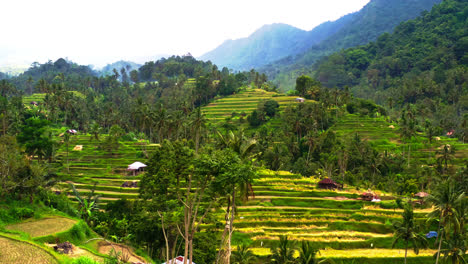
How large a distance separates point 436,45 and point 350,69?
42.3 m

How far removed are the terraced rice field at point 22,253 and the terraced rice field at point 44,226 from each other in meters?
5.83

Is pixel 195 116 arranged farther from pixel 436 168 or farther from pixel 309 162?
pixel 436 168

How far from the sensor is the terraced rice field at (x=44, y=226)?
26.5 m

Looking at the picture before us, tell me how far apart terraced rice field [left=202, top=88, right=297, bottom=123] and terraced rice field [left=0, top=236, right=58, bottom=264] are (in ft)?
253

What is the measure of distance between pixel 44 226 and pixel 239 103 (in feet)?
290

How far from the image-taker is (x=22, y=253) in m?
19.1

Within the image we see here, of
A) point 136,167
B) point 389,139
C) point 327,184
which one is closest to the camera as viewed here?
point 327,184

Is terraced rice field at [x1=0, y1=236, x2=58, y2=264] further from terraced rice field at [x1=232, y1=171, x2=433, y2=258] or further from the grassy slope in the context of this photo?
the grassy slope

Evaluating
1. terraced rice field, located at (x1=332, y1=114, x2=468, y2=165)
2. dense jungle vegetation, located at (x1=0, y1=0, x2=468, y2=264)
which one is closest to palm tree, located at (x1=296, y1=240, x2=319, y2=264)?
dense jungle vegetation, located at (x1=0, y1=0, x2=468, y2=264)

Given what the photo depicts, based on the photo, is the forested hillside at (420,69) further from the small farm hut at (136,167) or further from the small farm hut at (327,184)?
the small farm hut at (136,167)

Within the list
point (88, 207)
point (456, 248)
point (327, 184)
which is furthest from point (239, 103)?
point (456, 248)

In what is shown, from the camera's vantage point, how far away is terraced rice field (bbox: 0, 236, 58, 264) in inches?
719

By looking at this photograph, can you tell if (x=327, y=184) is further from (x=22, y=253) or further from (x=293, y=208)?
(x=22, y=253)

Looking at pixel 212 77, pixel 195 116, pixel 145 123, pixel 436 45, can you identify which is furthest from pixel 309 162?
pixel 436 45
